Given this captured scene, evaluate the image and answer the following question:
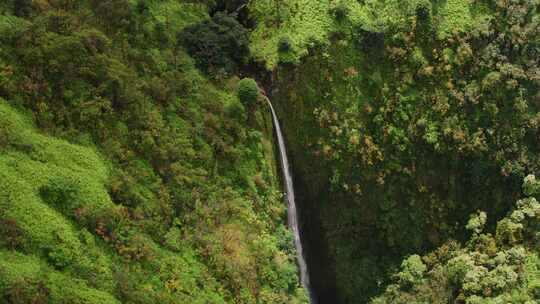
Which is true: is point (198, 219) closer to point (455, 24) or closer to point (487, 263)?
point (487, 263)

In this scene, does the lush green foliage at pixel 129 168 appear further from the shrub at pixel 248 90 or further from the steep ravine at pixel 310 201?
the steep ravine at pixel 310 201

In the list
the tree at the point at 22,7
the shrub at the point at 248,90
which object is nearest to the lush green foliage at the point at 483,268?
the shrub at the point at 248,90

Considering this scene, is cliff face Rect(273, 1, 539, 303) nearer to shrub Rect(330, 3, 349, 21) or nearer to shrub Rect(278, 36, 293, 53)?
shrub Rect(330, 3, 349, 21)

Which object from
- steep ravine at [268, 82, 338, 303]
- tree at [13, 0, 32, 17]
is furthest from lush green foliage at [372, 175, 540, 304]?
tree at [13, 0, 32, 17]

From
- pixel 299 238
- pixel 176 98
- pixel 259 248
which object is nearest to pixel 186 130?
pixel 176 98

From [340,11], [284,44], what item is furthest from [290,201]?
[340,11]
